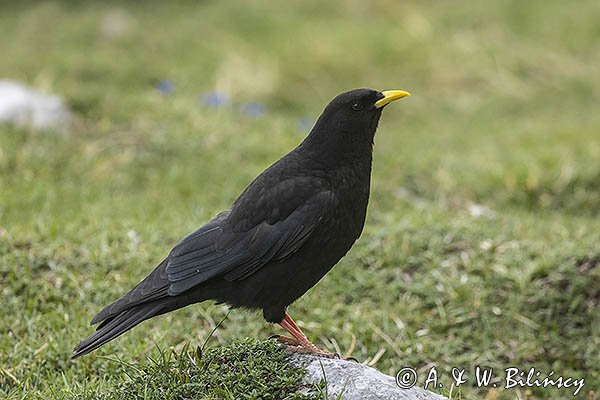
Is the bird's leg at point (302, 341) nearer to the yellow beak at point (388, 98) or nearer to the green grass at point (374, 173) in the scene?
the green grass at point (374, 173)

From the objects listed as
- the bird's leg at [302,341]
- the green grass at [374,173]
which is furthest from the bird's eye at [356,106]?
the green grass at [374,173]

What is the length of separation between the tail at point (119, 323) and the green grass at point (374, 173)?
0.43ft

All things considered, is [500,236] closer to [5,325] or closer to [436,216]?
[436,216]

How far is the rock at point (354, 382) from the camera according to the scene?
326 centimetres

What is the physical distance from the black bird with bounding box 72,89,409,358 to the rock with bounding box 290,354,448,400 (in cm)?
19

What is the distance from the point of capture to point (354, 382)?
330cm

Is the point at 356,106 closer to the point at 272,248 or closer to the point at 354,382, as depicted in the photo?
the point at 272,248

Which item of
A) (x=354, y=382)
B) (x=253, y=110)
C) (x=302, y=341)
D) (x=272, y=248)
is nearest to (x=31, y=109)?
(x=253, y=110)

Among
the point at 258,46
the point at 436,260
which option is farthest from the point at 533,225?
the point at 258,46

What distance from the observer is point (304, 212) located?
3.78 metres

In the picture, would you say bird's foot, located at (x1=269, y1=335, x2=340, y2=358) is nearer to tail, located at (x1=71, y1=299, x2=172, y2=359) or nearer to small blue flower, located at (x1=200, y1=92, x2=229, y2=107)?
tail, located at (x1=71, y1=299, x2=172, y2=359)

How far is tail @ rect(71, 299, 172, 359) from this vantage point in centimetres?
359

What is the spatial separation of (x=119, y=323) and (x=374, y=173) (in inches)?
162

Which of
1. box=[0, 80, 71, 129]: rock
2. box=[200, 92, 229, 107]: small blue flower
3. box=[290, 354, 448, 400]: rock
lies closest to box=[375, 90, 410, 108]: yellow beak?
box=[290, 354, 448, 400]: rock
